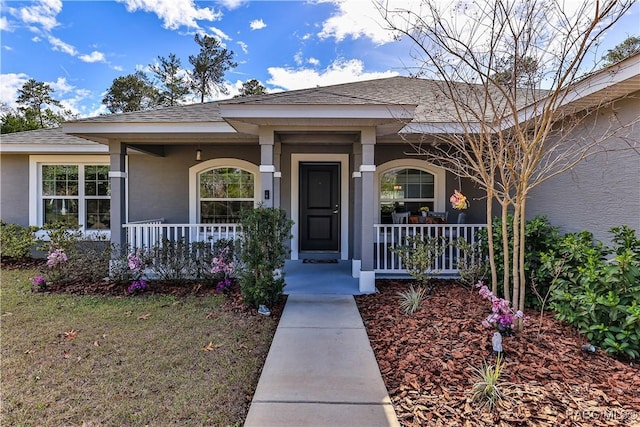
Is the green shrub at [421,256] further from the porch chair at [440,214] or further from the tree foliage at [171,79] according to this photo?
the tree foliage at [171,79]

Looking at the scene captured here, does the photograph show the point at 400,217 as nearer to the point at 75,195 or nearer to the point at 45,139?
the point at 75,195

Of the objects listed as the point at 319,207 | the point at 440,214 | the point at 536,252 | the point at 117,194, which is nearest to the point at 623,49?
the point at 536,252

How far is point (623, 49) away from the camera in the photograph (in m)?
4.54

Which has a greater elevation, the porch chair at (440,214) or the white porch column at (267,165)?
the white porch column at (267,165)

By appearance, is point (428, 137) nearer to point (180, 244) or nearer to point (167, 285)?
point (180, 244)

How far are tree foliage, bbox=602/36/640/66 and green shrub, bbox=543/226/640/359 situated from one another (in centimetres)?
216

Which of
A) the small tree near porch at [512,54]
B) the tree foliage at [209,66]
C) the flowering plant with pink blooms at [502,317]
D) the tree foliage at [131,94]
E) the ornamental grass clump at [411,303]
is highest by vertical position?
the tree foliage at [209,66]

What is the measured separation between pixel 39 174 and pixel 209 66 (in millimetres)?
12310

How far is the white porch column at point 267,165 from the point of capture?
5.60m

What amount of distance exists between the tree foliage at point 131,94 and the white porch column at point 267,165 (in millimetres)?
16465

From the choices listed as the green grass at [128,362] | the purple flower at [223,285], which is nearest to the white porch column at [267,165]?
the purple flower at [223,285]

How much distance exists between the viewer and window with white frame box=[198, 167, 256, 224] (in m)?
8.25

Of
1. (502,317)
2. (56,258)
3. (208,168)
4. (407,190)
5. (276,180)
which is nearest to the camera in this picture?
(502,317)

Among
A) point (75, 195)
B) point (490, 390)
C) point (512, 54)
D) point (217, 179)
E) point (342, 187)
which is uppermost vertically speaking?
point (512, 54)
